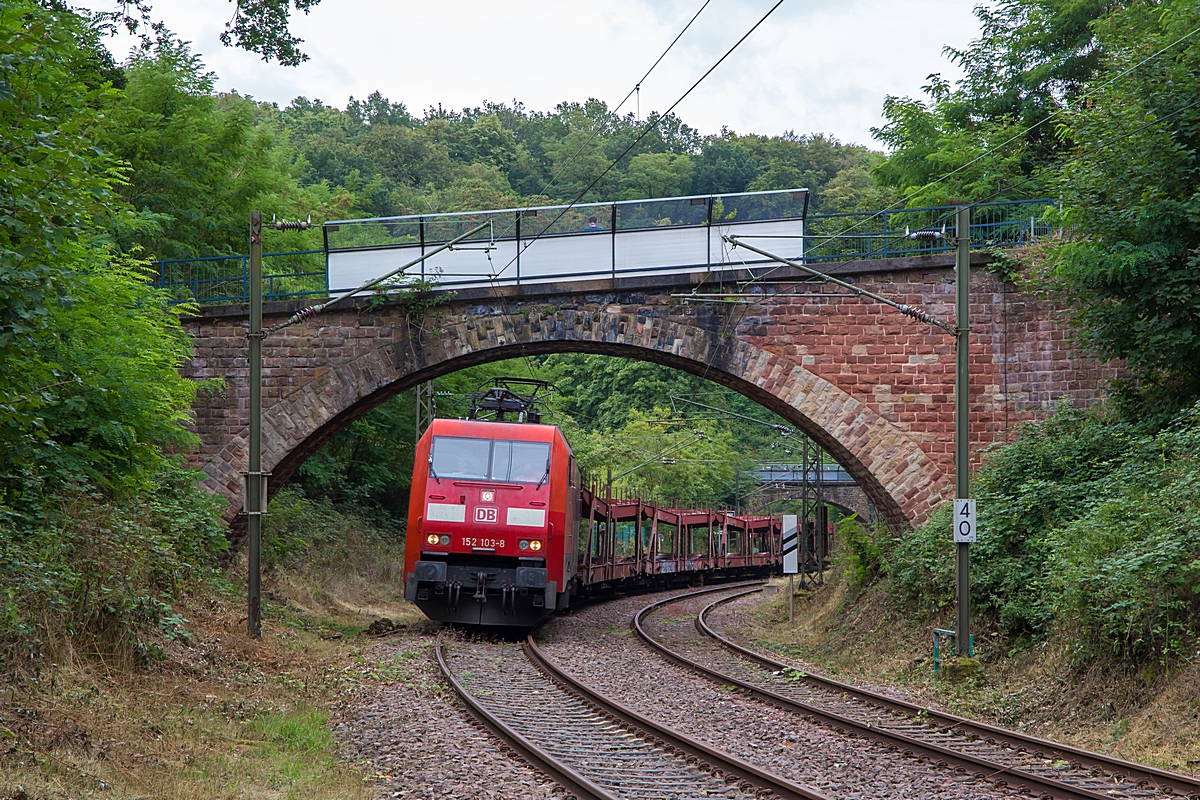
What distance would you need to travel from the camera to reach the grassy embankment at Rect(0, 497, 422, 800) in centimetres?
631

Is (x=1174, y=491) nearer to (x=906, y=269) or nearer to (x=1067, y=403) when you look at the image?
(x=1067, y=403)

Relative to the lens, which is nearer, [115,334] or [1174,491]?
[1174,491]

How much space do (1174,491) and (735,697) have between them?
477 cm

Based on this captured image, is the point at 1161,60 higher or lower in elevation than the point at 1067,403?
higher

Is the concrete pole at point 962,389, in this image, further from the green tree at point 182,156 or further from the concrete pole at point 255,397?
the green tree at point 182,156

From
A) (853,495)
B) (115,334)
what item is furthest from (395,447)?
(853,495)

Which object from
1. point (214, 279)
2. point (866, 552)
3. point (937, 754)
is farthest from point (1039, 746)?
point (214, 279)

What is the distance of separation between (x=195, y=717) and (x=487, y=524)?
703 cm

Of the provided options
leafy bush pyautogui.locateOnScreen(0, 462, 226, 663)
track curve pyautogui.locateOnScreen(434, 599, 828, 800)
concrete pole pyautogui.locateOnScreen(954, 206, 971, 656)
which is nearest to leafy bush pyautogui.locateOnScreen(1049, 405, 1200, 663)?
concrete pole pyautogui.locateOnScreen(954, 206, 971, 656)

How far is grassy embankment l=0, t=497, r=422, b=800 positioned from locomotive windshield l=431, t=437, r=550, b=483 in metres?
2.81

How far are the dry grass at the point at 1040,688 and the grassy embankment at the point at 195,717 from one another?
18.9ft

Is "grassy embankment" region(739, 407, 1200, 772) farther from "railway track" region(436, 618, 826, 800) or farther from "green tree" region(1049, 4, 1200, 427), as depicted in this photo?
"railway track" region(436, 618, 826, 800)

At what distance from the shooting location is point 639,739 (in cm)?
884

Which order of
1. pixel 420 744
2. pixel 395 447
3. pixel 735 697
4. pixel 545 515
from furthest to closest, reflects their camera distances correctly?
pixel 395 447
pixel 545 515
pixel 735 697
pixel 420 744
